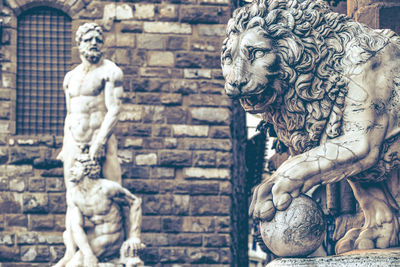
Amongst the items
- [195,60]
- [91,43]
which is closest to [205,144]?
[195,60]

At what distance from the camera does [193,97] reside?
602 inches

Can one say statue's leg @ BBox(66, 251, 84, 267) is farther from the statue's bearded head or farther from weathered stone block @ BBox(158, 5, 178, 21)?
weathered stone block @ BBox(158, 5, 178, 21)

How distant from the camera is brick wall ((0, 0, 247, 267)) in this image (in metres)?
14.7

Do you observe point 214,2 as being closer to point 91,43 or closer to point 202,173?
point 202,173

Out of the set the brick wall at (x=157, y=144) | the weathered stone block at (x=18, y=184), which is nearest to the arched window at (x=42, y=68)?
the brick wall at (x=157, y=144)

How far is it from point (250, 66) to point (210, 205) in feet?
36.2

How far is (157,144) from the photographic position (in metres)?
15.1

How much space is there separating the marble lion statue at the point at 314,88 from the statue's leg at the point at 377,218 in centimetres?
23

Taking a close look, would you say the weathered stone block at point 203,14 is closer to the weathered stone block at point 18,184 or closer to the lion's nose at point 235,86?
the weathered stone block at point 18,184

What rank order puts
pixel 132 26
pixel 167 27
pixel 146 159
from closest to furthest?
pixel 146 159 < pixel 132 26 < pixel 167 27

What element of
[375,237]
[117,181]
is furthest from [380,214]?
[117,181]

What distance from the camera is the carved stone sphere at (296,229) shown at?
3996 millimetres

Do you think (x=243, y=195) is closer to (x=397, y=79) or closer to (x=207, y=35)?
(x=207, y=35)

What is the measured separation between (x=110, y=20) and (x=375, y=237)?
36.5ft
